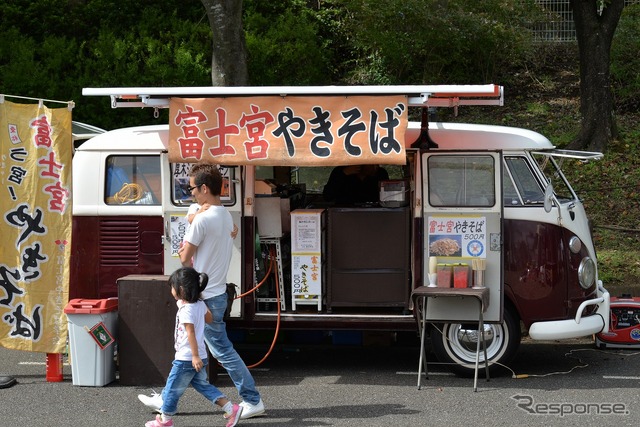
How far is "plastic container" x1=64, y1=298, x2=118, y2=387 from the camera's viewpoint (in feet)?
27.4

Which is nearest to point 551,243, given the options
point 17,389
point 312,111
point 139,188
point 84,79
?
point 312,111

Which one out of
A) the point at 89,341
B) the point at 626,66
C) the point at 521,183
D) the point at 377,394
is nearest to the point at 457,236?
the point at 521,183

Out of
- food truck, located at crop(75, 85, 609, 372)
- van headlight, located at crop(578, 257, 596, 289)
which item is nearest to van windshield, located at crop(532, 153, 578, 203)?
food truck, located at crop(75, 85, 609, 372)

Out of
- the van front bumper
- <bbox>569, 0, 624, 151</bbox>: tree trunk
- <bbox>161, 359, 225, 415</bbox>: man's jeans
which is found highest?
<bbox>569, 0, 624, 151</bbox>: tree trunk

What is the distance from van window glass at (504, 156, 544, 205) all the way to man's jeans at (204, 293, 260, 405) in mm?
3003

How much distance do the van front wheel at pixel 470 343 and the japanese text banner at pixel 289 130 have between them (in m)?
1.72

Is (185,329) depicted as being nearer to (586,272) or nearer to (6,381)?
(6,381)

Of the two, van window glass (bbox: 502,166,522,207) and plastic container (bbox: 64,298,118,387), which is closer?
plastic container (bbox: 64,298,118,387)

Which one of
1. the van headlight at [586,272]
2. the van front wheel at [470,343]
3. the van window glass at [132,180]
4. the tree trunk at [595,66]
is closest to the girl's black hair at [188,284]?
the van window glass at [132,180]

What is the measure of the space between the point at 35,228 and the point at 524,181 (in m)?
4.40

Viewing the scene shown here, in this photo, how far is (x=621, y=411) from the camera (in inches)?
Result: 294

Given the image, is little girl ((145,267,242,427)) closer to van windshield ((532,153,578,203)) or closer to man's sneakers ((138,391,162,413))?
man's sneakers ((138,391,162,413))

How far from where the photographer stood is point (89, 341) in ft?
27.4

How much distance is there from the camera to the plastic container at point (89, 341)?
834 cm
